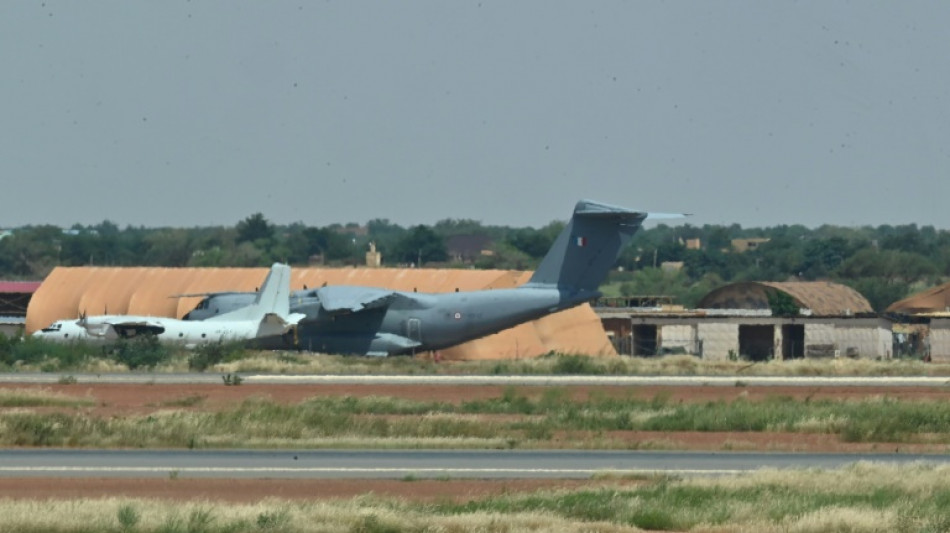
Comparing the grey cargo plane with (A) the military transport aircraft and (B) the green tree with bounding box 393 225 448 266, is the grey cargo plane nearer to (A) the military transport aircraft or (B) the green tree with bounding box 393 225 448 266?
(A) the military transport aircraft

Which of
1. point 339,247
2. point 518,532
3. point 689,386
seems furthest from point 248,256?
point 518,532

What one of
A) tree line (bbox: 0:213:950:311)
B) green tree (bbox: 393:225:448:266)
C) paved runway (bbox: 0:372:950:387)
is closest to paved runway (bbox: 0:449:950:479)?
paved runway (bbox: 0:372:950:387)

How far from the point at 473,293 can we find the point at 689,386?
1463 centimetres

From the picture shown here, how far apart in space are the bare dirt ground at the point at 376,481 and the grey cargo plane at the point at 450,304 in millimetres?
13083

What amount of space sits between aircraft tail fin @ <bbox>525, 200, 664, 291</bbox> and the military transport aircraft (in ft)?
32.5

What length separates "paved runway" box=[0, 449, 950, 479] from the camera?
2812cm

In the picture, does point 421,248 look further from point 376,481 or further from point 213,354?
point 376,481

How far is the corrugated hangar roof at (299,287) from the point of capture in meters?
72.1

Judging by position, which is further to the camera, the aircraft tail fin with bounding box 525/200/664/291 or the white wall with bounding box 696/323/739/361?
the white wall with bounding box 696/323/739/361

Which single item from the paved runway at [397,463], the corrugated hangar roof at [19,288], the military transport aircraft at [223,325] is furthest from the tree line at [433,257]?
the paved runway at [397,463]

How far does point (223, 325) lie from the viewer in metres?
65.2

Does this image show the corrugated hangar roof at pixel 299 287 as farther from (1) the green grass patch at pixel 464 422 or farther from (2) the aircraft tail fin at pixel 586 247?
(1) the green grass patch at pixel 464 422

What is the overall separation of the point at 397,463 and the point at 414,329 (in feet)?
115

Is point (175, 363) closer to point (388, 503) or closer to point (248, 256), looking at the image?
point (388, 503)
